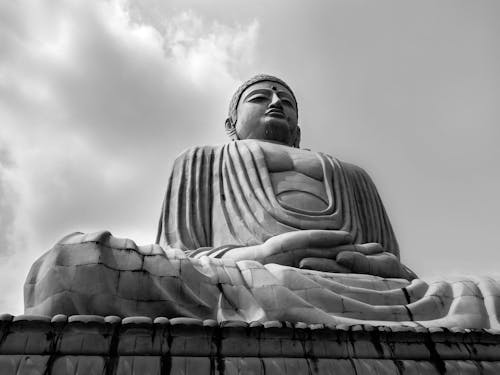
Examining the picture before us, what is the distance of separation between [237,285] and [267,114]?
545 cm

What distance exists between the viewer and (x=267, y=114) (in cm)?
1049

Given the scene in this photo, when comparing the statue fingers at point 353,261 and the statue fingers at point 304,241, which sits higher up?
the statue fingers at point 304,241

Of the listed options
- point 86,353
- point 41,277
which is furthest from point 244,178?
point 86,353

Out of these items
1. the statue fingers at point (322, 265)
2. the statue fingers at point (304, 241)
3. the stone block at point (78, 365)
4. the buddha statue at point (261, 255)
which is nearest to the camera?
the stone block at point (78, 365)

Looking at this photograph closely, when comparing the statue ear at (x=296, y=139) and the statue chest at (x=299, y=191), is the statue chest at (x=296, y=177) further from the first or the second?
the statue ear at (x=296, y=139)

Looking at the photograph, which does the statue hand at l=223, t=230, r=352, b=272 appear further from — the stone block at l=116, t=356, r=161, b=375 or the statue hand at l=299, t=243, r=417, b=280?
the stone block at l=116, t=356, r=161, b=375

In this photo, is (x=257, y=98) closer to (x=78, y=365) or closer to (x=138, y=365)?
(x=138, y=365)

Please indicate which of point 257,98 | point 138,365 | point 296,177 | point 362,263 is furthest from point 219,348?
point 257,98

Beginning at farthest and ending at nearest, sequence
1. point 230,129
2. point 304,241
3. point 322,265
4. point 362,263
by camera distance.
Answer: point 230,129, point 362,263, point 304,241, point 322,265

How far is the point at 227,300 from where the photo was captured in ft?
17.9

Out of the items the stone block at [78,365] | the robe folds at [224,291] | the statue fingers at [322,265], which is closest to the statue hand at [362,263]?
the statue fingers at [322,265]

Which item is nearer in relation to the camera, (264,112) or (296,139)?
(264,112)

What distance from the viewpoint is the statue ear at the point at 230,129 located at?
36.0ft

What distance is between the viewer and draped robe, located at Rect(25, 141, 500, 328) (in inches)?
195
